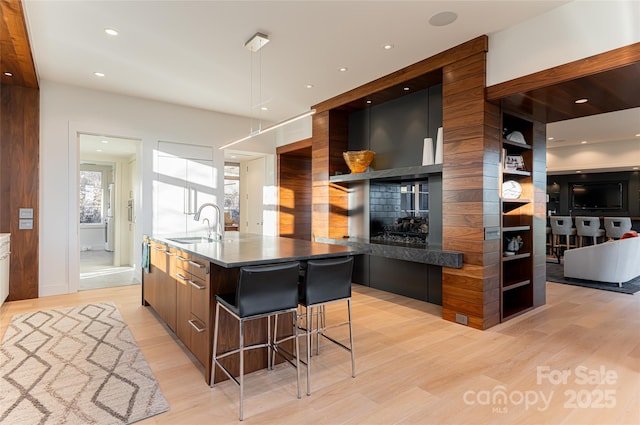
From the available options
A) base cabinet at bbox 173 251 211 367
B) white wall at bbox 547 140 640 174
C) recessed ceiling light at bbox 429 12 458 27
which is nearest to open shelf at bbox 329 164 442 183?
recessed ceiling light at bbox 429 12 458 27

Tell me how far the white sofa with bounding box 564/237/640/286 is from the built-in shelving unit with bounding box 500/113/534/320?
2328mm

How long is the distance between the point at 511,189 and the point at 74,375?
14.4ft

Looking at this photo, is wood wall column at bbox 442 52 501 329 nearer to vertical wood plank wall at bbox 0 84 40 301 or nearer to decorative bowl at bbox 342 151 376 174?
decorative bowl at bbox 342 151 376 174

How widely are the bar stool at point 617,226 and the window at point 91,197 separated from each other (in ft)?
42.5

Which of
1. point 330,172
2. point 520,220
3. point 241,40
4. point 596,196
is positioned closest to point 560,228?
point 596,196

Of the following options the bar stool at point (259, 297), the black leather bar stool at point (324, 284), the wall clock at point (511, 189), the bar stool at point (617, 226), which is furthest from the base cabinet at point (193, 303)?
the bar stool at point (617, 226)

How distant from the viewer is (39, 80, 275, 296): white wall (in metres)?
4.61

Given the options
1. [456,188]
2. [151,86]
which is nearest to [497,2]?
[456,188]

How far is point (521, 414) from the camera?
1985 millimetres

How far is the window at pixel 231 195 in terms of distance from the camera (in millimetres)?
9439

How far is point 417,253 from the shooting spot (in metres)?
3.71

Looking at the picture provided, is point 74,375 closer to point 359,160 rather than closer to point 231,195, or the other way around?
point 359,160

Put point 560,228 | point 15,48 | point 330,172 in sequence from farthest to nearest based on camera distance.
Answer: point 560,228 → point 330,172 → point 15,48

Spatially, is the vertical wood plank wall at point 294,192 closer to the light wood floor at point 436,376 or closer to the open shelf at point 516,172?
the light wood floor at point 436,376
